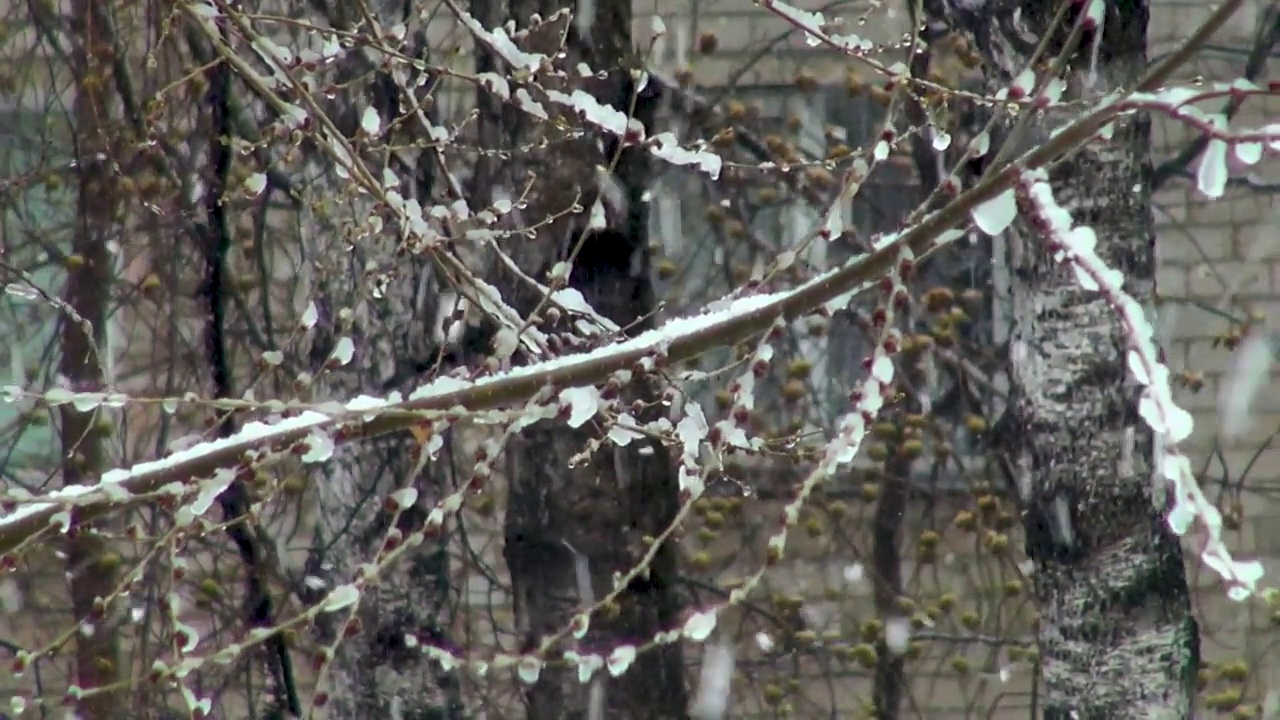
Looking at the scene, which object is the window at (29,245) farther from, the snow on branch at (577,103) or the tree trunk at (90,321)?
the snow on branch at (577,103)

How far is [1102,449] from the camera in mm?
3229

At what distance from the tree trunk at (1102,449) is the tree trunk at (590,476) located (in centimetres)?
110

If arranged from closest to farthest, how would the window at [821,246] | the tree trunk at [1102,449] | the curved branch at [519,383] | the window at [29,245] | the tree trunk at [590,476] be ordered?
the curved branch at [519,383] < the tree trunk at [1102,449] < the tree trunk at [590,476] < the window at [29,245] < the window at [821,246]

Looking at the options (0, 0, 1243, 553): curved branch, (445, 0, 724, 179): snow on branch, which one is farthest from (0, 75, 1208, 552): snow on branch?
(445, 0, 724, 179): snow on branch

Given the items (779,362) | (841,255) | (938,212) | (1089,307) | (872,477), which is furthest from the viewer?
(841,255)

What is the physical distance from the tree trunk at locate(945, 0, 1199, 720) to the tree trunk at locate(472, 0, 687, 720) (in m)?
1.10

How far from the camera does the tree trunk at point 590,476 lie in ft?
13.4

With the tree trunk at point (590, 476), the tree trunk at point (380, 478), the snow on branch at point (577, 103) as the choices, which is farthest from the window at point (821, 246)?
the snow on branch at point (577, 103)

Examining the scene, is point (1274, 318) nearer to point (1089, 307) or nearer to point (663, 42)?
point (663, 42)

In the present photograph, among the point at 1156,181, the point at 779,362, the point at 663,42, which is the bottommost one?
the point at 779,362

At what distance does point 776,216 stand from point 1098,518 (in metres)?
3.73

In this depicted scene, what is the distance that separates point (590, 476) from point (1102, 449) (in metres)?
1.42

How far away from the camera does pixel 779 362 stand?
6.12 metres

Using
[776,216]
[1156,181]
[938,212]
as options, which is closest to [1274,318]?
[1156,181]
